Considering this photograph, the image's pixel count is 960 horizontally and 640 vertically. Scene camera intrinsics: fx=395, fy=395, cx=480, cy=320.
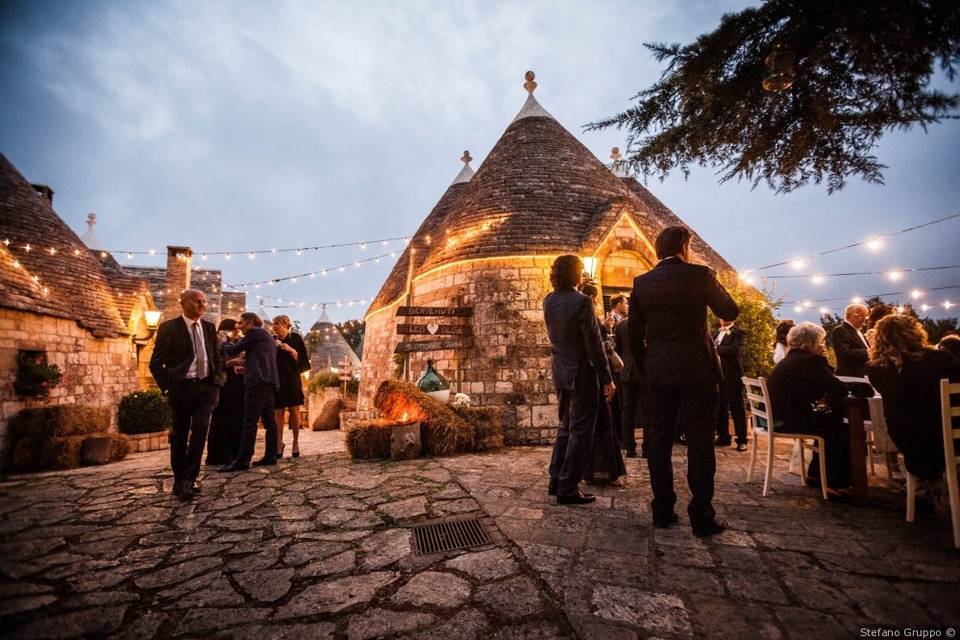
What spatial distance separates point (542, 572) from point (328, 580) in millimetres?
1151

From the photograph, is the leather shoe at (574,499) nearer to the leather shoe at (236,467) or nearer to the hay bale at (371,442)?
the hay bale at (371,442)

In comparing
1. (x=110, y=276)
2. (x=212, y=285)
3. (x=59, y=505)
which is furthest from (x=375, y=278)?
(x=59, y=505)

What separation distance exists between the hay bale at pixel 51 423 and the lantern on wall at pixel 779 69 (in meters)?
10.6

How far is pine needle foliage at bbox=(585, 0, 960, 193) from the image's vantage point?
2371 mm

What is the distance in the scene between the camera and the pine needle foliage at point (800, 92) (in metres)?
2.37

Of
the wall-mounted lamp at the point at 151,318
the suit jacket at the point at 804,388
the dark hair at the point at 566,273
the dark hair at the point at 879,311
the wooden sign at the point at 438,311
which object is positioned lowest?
the suit jacket at the point at 804,388

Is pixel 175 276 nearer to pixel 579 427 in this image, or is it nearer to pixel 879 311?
pixel 579 427

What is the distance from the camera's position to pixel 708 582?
2.03 m

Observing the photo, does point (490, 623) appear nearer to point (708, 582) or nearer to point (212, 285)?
point (708, 582)

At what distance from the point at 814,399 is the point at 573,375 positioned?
230 centimetres

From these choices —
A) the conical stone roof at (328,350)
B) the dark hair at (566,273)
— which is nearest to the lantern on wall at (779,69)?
the dark hair at (566,273)

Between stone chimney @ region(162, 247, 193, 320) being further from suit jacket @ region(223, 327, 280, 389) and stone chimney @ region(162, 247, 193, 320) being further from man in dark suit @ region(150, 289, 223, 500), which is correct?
man in dark suit @ region(150, 289, 223, 500)

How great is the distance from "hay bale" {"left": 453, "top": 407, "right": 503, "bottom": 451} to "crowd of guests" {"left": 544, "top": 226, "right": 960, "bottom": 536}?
7.66 ft

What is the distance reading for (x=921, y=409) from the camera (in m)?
2.86
